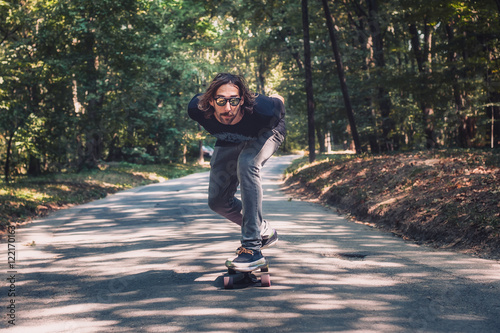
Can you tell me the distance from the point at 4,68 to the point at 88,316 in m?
11.7

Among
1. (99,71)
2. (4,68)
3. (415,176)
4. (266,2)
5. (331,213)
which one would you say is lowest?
(331,213)

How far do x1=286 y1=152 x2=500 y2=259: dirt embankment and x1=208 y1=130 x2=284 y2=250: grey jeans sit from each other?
2788mm

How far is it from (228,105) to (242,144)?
0.45 meters

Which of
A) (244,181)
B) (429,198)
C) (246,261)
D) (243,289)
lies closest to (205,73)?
(429,198)

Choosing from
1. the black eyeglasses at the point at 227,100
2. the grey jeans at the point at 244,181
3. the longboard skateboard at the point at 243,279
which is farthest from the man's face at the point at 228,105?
the longboard skateboard at the point at 243,279

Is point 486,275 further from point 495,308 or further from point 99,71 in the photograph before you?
point 99,71

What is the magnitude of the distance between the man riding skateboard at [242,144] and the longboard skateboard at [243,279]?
0.30 feet

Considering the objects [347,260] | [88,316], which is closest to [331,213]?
[347,260]

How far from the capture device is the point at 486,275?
14.5 feet

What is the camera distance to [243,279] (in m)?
4.30

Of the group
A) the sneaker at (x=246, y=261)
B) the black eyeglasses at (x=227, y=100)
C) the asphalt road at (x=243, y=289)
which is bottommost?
the asphalt road at (x=243, y=289)

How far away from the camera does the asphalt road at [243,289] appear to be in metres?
3.28

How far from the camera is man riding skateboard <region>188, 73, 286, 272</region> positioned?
4449mm

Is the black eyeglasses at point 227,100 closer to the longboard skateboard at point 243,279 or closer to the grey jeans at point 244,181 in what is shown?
the grey jeans at point 244,181
